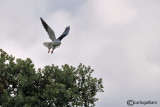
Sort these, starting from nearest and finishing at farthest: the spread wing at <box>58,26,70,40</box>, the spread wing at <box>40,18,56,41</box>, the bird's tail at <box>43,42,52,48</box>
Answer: the spread wing at <box>40,18,56,41</box>
the bird's tail at <box>43,42,52,48</box>
the spread wing at <box>58,26,70,40</box>

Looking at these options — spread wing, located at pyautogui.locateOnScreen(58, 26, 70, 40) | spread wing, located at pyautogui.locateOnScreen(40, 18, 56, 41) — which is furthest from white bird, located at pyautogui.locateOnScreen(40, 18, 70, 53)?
spread wing, located at pyautogui.locateOnScreen(58, 26, 70, 40)

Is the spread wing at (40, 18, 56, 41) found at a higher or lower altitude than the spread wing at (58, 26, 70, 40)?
lower

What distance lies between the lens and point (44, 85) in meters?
42.2

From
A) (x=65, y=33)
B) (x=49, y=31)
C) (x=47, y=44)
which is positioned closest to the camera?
(x=49, y=31)

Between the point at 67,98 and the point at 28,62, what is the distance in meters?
5.38

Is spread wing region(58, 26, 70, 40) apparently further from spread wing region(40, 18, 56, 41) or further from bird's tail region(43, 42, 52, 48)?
bird's tail region(43, 42, 52, 48)

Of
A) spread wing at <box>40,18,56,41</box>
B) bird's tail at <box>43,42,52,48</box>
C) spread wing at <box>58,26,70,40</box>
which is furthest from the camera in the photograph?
spread wing at <box>58,26,70,40</box>

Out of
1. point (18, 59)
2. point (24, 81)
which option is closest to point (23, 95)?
point (24, 81)

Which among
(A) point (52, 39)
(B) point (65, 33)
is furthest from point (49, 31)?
(B) point (65, 33)

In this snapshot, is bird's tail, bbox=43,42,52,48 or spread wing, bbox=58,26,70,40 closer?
bird's tail, bbox=43,42,52,48

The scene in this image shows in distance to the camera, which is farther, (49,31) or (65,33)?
(65,33)

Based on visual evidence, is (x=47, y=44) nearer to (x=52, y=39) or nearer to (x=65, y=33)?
(x=52, y=39)

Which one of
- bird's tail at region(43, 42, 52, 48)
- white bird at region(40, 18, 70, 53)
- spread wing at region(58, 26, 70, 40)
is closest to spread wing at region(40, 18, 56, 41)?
white bird at region(40, 18, 70, 53)

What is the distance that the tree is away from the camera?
4000 centimetres
